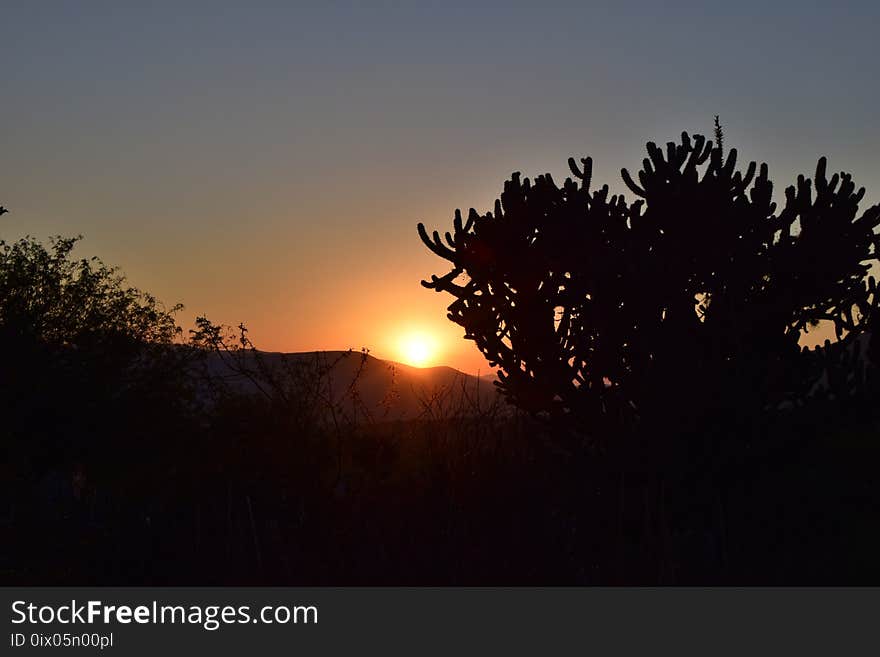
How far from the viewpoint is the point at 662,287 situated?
10258 mm

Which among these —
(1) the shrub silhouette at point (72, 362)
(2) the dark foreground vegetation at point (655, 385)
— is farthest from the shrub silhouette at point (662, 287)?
(1) the shrub silhouette at point (72, 362)

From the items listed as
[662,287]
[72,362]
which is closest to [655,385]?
[662,287]

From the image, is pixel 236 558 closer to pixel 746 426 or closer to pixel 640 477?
pixel 640 477

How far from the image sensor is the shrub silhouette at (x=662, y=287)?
10.1 meters

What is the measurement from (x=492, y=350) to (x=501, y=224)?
156cm

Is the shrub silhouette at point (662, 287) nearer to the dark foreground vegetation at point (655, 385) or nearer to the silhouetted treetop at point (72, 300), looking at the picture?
the dark foreground vegetation at point (655, 385)

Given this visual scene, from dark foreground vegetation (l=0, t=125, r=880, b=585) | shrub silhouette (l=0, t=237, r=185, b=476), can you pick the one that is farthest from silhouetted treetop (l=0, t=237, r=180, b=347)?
dark foreground vegetation (l=0, t=125, r=880, b=585)

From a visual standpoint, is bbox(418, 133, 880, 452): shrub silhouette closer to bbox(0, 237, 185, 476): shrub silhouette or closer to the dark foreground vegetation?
the dark foreground vegetation

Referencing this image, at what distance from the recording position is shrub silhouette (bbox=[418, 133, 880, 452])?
10141 mm

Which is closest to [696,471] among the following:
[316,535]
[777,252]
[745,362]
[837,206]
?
[745,362]
